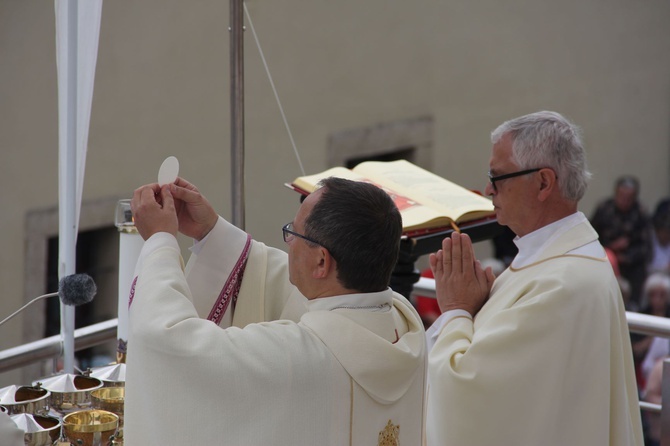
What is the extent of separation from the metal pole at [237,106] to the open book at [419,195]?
0.23m

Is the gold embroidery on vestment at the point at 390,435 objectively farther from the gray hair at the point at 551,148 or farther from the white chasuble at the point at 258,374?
the gray hair at the point at 551,148

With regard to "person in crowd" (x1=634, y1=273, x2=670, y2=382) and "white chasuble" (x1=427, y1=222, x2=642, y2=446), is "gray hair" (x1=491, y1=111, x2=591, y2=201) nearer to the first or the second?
"white chasuble" (x1=427, y1=222, x2=642, y2=446)

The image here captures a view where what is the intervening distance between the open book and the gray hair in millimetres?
605

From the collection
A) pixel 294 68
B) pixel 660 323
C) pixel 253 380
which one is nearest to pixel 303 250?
pixel 253 380

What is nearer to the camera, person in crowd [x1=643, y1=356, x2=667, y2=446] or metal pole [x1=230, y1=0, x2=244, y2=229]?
metal pole [x1=230, y1=0, x2=244, y2=229]

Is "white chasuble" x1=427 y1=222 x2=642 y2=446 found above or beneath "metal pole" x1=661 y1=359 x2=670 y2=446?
above

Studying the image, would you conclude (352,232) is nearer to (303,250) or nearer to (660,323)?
(303,250)

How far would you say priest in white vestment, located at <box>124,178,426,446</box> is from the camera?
6.80 feet

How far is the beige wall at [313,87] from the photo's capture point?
6797 mm

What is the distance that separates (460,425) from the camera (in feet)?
9.07

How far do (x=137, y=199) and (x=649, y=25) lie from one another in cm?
1005

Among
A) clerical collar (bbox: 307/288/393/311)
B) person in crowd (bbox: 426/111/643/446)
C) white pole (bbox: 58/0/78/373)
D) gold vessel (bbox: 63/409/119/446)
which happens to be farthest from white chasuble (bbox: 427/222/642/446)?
white pole (bbox: 58/0/78/373)

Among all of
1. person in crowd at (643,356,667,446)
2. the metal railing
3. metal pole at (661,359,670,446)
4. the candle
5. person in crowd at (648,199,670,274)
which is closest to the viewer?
the candle

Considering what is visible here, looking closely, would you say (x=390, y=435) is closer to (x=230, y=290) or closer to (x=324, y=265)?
(x=324, y=265)
